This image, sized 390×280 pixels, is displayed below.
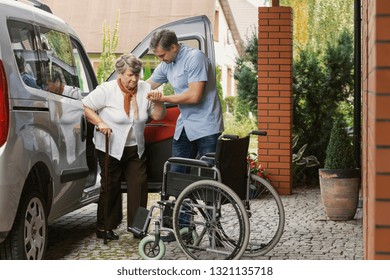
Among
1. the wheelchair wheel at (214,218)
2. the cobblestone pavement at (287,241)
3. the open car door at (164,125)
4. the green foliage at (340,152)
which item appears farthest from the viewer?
the green foliage at (340,152)

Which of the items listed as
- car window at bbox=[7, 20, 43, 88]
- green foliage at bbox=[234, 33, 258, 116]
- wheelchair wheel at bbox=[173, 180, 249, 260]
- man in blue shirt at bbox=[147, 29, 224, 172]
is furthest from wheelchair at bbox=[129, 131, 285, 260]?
green foliage at bbox=[234, 33, 258, 116]

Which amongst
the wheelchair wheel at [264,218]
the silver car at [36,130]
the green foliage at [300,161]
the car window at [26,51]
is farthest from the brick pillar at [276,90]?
the car window at [26,51]

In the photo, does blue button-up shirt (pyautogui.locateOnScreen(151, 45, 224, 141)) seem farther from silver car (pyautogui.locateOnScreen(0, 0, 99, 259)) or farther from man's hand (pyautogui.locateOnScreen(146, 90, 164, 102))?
silver car (pyautogui.locateOnScreen(0, 0, 99, 259))

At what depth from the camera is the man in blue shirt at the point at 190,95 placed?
7277mm

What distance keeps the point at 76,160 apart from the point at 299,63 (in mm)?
5986

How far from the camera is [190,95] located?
729 cm

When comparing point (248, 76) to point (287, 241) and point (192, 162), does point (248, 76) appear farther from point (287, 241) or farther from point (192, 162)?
point (192, 162)

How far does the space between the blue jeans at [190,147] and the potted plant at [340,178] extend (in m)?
1.79

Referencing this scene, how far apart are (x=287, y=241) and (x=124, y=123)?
64.5 inches

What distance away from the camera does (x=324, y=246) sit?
753 cm

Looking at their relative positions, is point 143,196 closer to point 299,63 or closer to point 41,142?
point 41,142

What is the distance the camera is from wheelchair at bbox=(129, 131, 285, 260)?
20.7ft

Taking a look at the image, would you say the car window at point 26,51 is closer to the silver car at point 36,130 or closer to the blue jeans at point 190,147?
the silver car at point 36,130

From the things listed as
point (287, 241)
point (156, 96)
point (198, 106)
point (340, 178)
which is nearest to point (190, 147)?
point (198, 106)
